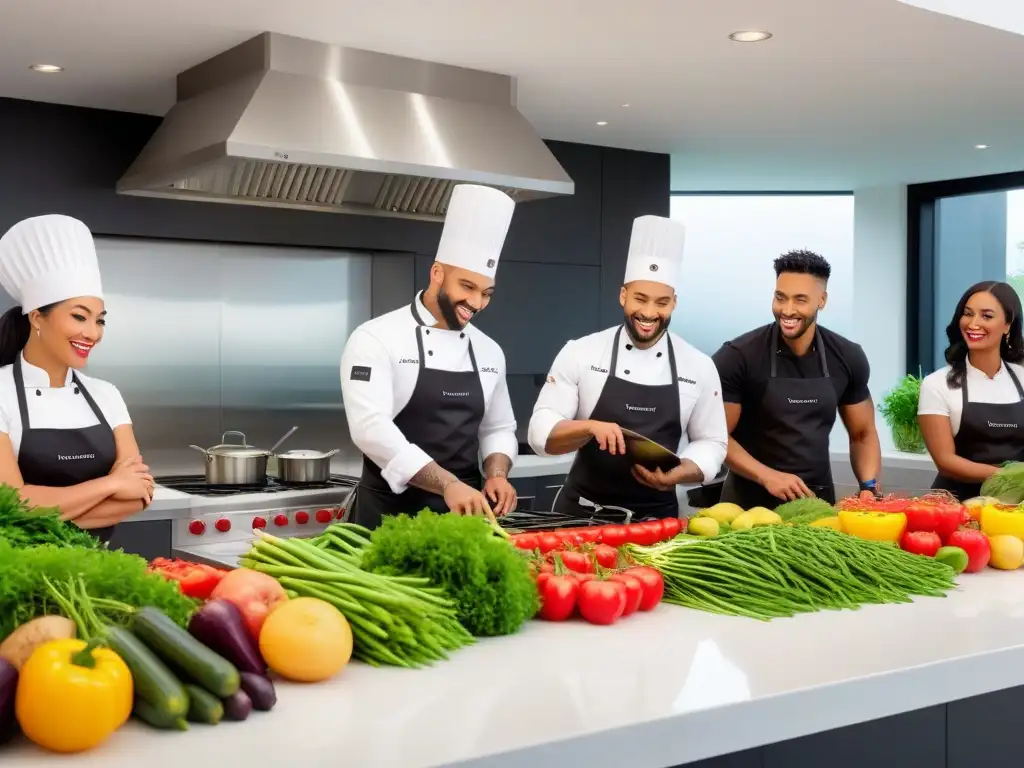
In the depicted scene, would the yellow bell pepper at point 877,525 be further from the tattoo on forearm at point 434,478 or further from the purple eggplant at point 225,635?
the purple eggplant at point 225,635

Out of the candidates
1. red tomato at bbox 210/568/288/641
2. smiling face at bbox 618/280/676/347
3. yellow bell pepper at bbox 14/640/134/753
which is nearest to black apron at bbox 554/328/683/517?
smiling face at bbox 618/280/676/347

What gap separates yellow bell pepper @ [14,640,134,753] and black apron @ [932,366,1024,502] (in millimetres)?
3339

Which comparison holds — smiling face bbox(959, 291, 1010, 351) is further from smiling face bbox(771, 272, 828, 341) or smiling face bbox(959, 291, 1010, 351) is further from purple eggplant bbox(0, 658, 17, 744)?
purple eggplant bbox(0, 658, 17, 744)

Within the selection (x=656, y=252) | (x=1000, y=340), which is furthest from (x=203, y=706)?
(x=1000, y=340)

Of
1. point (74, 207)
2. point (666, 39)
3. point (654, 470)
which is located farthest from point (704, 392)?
point (74, 207)

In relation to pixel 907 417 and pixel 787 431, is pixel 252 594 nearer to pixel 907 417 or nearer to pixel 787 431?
pixel 787 431

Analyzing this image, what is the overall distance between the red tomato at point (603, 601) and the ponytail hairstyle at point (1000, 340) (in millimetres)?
2489

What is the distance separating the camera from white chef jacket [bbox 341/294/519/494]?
3.32 metres

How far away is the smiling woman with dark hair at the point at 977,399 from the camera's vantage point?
402 cm

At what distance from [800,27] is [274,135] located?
1711 millimetres

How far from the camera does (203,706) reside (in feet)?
4.65

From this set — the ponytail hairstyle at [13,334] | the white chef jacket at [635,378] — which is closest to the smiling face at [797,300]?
the white chef jacket at [635,378]

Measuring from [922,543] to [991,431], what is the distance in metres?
1.77

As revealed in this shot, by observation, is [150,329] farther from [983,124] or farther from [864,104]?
[983,124]
